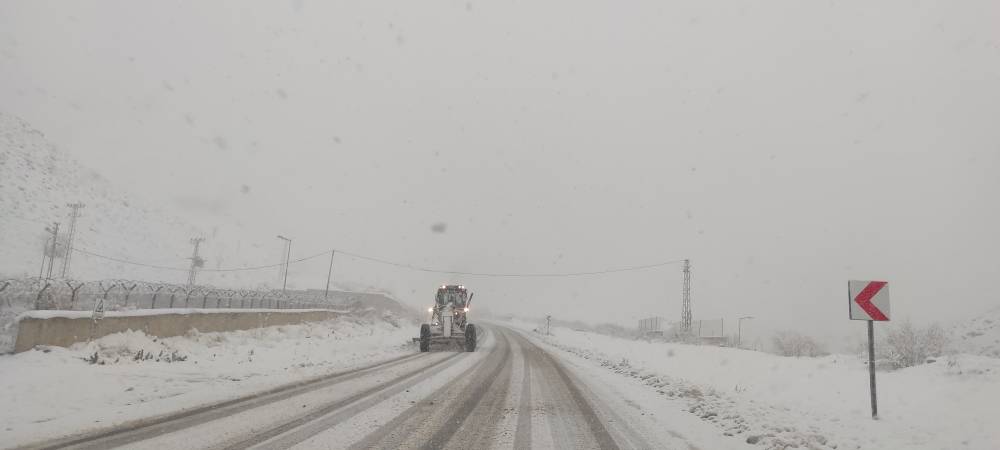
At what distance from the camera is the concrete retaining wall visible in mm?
10872

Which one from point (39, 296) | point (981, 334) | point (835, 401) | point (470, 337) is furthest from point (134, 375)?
point (981, 334)

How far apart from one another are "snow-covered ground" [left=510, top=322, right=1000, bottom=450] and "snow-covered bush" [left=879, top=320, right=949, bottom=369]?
1.33m

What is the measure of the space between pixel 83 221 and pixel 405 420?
88.0m

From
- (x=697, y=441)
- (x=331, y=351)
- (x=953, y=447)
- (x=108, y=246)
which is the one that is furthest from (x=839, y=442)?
(x=108, y=246)

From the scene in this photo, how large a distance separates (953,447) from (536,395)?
6.28 m

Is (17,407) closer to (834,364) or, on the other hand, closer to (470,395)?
(470,395)

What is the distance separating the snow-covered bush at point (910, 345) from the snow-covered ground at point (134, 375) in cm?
1506

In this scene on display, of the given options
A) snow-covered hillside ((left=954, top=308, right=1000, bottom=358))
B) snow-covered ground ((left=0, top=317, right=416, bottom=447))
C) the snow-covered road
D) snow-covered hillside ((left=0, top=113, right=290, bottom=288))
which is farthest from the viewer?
snow-covered hillside ((left=0, top=113, right=290, bottom=288))

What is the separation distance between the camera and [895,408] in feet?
28.0

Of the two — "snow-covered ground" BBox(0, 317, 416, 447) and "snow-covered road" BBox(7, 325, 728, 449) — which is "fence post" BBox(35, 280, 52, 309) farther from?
"snow-covered road" BBox(7, 325, 728, 449)

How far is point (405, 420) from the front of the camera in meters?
7.11

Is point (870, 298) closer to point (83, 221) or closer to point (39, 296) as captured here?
point (39, 296)

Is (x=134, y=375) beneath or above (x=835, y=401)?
beneath

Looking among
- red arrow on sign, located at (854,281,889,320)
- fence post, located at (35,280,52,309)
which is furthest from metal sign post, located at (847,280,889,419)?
fence post, located at (35,280,52,309)
